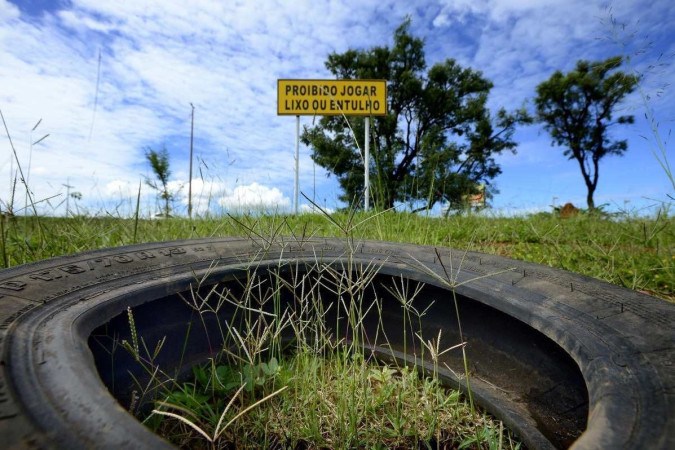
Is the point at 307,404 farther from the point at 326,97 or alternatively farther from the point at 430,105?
the point at 430,105

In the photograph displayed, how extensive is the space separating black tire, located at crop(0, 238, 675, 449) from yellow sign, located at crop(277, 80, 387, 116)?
6217mm

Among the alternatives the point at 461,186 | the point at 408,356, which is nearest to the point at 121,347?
the point at 408,356

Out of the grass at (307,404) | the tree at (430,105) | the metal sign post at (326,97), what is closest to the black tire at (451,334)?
the grass at (307,404)

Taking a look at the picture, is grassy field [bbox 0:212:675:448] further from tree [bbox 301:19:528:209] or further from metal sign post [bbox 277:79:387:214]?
tree [bbox 301:19:528:209]

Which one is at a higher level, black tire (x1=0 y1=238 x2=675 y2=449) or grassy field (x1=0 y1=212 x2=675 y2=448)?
black tire (x1=0 y1=238 x2=675 y2=449)

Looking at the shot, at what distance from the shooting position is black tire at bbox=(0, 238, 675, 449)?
72 cm

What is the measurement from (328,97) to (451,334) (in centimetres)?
685

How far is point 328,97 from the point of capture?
773 cm

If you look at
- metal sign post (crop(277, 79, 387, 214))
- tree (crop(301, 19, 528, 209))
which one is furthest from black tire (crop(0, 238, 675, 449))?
tree (crop(301, 19, 528, 209))

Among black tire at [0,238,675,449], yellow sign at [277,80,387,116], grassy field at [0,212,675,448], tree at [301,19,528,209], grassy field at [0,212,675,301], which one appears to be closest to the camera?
black tire at [0,238,675,449]

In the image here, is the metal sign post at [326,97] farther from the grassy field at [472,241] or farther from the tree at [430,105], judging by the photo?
the tree at [430,105]

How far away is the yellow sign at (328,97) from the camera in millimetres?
7629

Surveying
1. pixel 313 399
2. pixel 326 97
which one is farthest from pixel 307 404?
pixel 326 97

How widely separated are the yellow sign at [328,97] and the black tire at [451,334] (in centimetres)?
622
